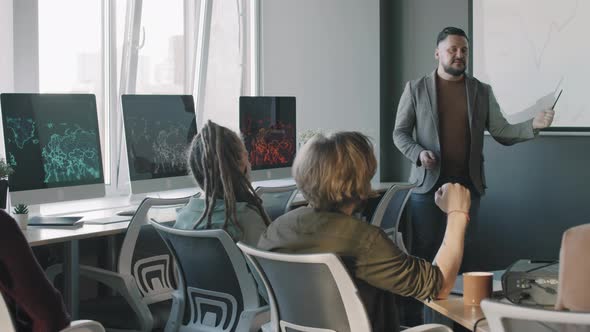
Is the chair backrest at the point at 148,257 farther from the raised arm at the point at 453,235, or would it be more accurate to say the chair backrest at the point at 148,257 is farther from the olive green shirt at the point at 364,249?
the raised arm at the point at 453,235

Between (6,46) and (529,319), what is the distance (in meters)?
3.86

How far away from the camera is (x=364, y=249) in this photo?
203 cm

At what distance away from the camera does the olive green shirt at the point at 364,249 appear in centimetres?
203

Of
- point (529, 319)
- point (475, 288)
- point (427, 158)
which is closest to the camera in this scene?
point (529, 319)

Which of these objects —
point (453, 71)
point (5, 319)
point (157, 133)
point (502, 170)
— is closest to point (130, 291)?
point (5, 319)

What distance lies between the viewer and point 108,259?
13.9 ft

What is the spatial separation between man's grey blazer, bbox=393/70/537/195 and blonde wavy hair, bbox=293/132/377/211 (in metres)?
2.53

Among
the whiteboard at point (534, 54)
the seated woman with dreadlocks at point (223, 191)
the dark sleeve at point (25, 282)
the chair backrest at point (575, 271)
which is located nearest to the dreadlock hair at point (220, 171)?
the seated woman with dreadlocks at point (223, 191)

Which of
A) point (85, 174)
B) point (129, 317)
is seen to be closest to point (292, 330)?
point (129, 317)

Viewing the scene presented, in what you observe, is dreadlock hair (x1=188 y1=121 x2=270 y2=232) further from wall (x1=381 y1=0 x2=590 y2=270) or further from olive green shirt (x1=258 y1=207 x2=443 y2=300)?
wall (x1=381 y1=0 x2=590 y2=270)

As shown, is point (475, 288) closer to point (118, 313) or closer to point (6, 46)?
point (118, 313)

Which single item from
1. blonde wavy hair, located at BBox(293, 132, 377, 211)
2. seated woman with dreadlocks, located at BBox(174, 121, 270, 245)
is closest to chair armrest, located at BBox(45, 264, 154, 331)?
seated woman with dreadlocks, located at BBox(174, 121, 270, 245)

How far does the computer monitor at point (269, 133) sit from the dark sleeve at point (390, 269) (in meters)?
3.00

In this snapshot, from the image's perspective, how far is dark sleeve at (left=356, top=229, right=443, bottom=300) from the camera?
2025mm
